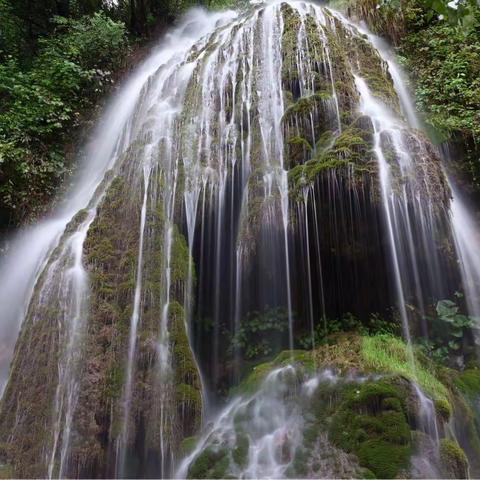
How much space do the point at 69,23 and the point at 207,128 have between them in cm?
721

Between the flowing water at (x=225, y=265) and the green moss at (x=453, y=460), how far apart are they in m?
0.15

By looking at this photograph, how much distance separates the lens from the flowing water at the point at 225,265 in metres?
5.16

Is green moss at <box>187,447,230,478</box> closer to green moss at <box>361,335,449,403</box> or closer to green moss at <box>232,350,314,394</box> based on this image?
green moss at <box>232,350,314,394</box>

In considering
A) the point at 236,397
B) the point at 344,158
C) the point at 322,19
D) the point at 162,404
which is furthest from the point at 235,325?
the point at 322,19

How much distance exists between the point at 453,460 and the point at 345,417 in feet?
3.08

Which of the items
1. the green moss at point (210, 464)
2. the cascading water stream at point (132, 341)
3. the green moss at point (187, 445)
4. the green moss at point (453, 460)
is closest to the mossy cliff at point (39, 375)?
the cascading water stream at point (132, 341)

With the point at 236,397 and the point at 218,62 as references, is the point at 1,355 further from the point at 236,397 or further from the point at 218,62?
the point at 218,62

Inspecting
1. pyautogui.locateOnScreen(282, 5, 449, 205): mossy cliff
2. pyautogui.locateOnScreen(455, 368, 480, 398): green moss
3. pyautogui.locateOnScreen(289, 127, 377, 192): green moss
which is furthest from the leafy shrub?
pyautogui.locateOnScreen(455, 368, 480, 398): green moss

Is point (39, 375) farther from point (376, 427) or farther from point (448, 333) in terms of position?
point (448, 333)

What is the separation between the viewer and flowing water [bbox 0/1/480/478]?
5164mm

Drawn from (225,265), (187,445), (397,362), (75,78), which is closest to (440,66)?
(225,265)

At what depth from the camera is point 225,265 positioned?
675 centimetres

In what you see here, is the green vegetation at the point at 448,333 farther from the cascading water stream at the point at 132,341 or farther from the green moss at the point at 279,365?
the cascading water stream at the point at 132,341

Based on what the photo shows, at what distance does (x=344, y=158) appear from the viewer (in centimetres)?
619
